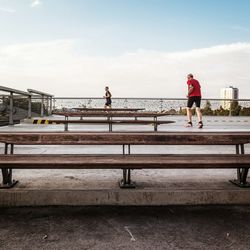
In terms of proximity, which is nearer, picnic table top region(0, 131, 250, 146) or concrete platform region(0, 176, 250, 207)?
concrete platform region(0, 176, 250, 207)

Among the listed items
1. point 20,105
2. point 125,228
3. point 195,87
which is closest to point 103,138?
point 125,228

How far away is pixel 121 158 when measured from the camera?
10.5 ft

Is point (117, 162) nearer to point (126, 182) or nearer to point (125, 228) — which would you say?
point (126, 182)

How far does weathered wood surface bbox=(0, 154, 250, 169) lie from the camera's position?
2990 mm

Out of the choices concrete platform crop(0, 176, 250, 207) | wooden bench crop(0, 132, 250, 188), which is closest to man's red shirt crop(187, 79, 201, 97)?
wooden bench crop(0, 132, 250, 188)

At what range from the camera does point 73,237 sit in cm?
241

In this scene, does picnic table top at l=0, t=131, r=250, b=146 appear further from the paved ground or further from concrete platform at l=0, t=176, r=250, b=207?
the paved ground

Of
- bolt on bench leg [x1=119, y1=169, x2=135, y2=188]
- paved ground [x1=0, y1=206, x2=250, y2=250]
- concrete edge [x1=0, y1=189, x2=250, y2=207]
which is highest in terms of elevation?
bolt on bench leg [x1=119, y1=169, x2=135, y2=188]

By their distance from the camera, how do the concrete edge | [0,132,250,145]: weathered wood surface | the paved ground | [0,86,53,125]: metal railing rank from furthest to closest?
[0,86,53,125]: metal railing, [0,132,250,145]: weathered wood surface, the concrete edge, the paved ground

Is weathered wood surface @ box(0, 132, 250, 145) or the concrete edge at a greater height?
weathered wood surface @ box(0, 132, 250, 145)

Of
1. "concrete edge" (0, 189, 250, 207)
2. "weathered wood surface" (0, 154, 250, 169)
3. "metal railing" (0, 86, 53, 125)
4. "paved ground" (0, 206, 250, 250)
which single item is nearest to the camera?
"paved ground" (0, 206, 250, 250)

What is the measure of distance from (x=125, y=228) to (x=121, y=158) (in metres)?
0.80

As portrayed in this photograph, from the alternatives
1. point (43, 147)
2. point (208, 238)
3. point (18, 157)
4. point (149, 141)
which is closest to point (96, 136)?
point (149, 141)

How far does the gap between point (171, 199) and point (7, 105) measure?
917 centimetres
